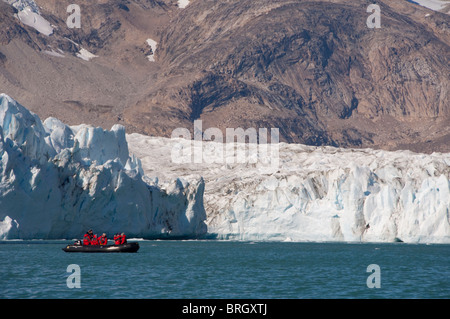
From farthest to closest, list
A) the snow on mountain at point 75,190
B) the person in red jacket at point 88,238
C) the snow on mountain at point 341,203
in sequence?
the snow on mountain at point 341,203 → the person in red jacket at point 88,238 → the snow on mountain at point 75,190

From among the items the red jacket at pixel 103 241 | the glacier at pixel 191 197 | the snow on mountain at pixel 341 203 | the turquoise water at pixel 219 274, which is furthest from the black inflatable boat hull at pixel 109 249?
the snow on mountain at pixel 341 203

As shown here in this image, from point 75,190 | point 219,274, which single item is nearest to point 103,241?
point 75,190

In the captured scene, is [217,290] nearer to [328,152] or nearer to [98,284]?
[98,284]

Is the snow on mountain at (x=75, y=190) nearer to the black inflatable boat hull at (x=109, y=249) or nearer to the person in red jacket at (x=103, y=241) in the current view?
the person in red jacket at (x=103, y=241)

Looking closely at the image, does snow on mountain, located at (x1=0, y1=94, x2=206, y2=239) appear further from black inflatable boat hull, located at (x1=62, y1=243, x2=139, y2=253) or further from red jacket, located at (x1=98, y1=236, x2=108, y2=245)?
black inflatable boat hull, located at (x1=62, y1=243, x2=139, y2=253)

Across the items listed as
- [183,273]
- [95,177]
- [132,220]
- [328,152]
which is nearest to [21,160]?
[95,177]

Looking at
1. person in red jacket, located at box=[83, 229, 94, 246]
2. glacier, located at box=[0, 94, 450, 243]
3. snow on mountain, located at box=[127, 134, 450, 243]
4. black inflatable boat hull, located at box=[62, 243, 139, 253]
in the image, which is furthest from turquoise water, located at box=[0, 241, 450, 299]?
snow on mountain, located at box=[127, 134, 450, 243]

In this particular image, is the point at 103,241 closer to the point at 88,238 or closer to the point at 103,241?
the point at 103,241
